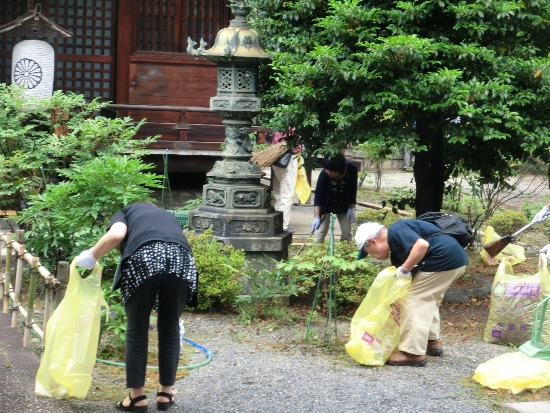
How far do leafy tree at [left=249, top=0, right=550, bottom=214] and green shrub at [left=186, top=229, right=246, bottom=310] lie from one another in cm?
143

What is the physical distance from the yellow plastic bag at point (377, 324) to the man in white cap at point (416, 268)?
0.36 feet

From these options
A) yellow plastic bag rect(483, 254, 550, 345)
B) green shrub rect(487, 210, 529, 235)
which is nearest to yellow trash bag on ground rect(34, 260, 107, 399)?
yellow plastic bag rect(483, 254, 550, 345)

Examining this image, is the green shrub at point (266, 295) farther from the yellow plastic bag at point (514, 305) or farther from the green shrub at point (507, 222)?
the green shrub at point (507, 222)

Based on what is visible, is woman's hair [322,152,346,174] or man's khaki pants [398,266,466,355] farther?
woman's hair [322,152,346,174]

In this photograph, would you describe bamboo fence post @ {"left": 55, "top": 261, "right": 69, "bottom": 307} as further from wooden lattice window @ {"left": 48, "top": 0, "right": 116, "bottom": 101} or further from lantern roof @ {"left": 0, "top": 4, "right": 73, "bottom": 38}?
wooden lattice window @ {"left": 48, "top": 0, "right": 116, "bottom": 101}

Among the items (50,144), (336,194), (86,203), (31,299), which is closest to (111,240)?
(31,299)

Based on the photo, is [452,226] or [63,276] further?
[452,226]

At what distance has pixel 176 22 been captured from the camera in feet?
49.2

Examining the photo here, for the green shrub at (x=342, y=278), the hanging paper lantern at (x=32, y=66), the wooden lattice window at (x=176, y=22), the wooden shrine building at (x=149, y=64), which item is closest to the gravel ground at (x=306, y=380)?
the green shrub at (x=342, y=278)

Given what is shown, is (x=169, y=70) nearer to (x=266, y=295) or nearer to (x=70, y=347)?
(x=266, y=295)

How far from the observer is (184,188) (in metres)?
15.7

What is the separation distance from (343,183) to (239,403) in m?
5.30

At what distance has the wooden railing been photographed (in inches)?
236

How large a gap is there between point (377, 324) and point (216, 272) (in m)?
2.03
